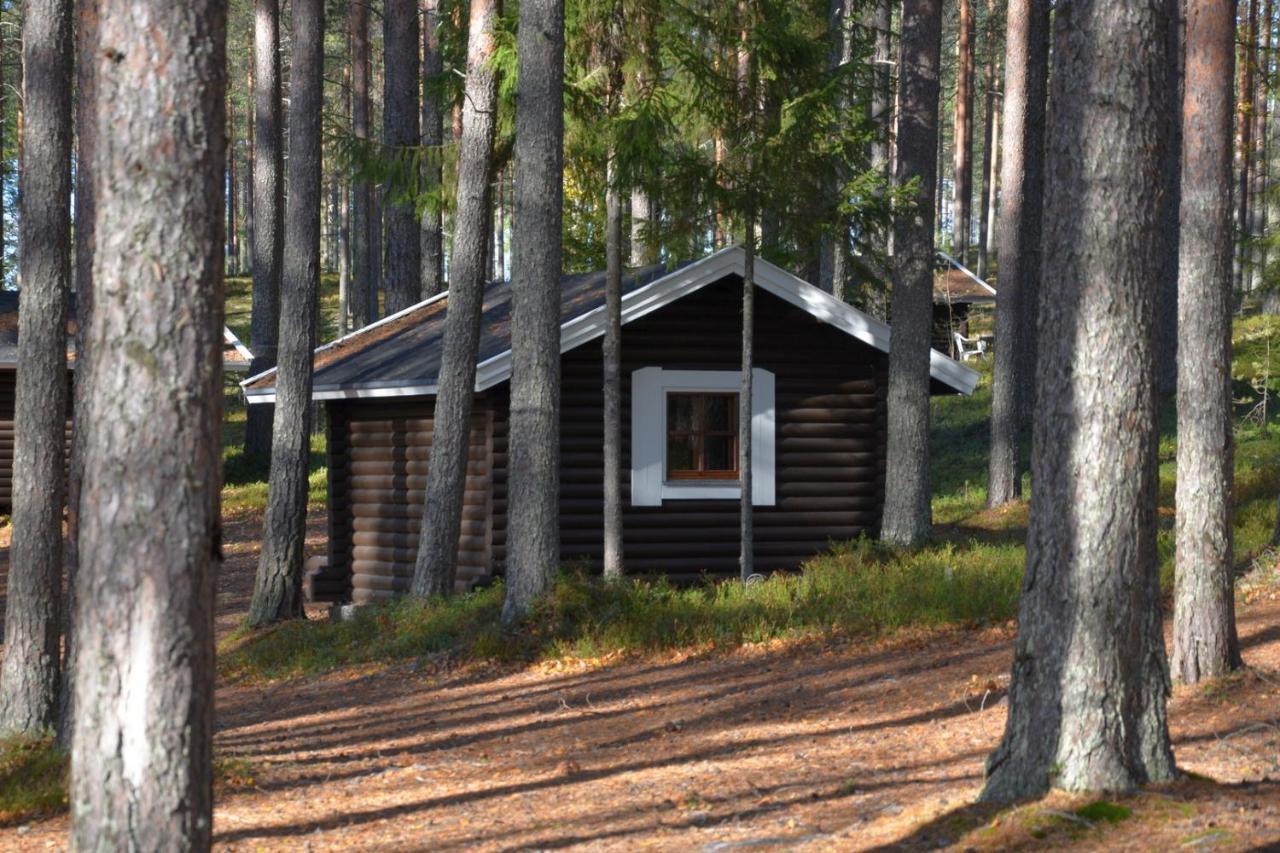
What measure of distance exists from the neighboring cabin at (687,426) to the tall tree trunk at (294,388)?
1.04 meters

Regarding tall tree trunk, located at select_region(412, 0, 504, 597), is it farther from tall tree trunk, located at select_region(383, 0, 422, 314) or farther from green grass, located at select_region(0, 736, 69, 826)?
tall tree trunk, located at select_region(383, 0, 422, 314)

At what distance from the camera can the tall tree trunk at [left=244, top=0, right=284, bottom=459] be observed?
19797 mm

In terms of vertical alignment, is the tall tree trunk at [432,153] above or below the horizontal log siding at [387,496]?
above

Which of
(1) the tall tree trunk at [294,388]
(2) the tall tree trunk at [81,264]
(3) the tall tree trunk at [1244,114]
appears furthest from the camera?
(3) the tall tree trunk at [1244,114]

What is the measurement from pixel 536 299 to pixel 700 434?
4.47m

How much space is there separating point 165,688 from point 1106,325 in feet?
15.1

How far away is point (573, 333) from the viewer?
16.7m

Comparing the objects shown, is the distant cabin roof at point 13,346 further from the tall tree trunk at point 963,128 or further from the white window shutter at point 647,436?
the tall tree trunk at point 963,128

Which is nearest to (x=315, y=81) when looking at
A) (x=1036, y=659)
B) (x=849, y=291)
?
(x=849, y=291)

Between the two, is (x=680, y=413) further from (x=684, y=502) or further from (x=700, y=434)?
(x=684, y=502)

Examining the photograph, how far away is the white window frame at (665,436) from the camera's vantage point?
1750 centimetres

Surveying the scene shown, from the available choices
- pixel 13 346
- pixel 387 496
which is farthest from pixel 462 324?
pixel 13 346

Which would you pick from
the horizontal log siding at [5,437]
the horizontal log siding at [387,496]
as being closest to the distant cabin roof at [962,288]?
the horizontal log siding at [387,496]

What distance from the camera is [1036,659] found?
7070 millimetres
